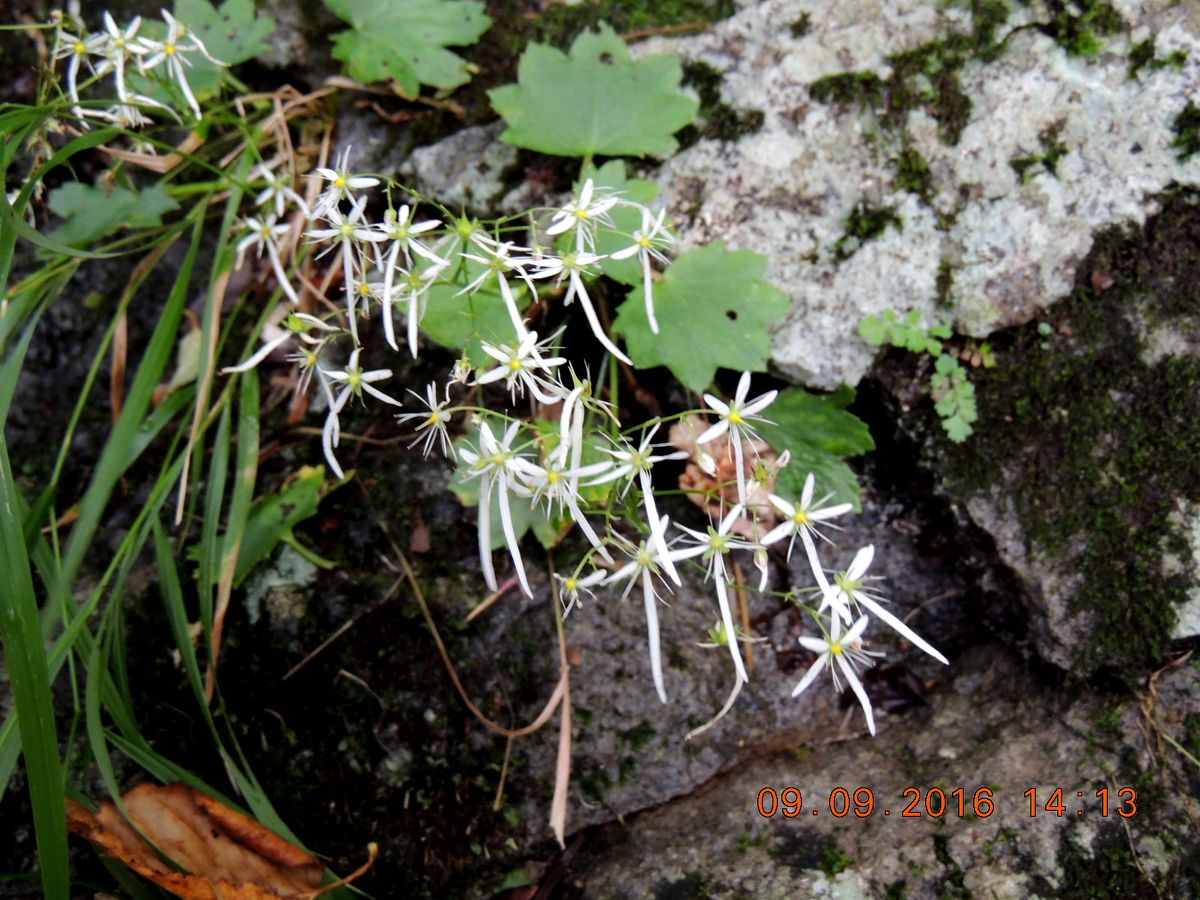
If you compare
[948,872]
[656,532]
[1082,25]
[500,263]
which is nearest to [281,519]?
[500,263]

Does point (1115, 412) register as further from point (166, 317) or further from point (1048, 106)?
point (166, 317)

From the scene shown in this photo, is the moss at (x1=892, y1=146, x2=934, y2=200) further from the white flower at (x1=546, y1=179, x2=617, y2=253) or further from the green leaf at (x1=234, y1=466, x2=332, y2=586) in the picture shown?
the green leaf at (x1=234, y1=466, x2=332, y2=586)

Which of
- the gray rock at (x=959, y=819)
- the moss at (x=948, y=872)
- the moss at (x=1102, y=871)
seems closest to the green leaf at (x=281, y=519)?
the gray rock at (x=959, y=819)

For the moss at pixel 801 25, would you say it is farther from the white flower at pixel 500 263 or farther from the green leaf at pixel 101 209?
the green leaf at pixel 101 209

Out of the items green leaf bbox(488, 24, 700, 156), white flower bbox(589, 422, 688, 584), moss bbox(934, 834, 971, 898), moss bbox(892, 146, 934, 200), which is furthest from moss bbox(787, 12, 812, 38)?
moss bbox(934, 834, 971, 898)

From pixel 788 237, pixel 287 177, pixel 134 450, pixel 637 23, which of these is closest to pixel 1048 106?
Answer: pixel 788 237

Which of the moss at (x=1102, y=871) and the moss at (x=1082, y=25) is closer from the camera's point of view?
the moss at (x=1102, y=871)
